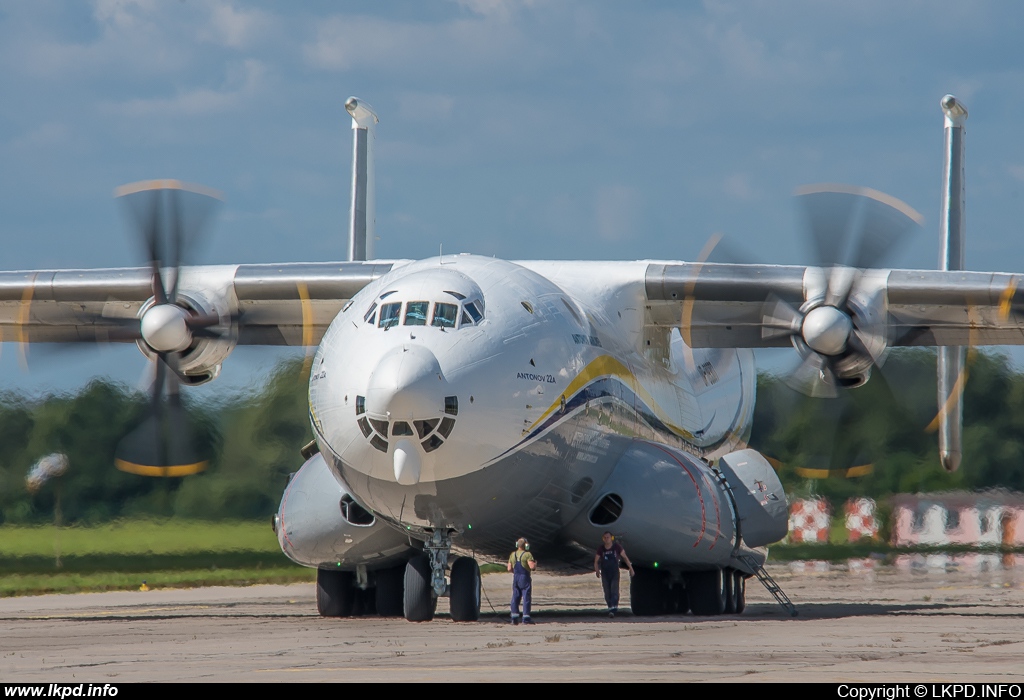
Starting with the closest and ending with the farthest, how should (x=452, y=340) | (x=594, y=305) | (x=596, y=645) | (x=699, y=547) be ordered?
1. (x=596, y=645)
2. (x=452, y=340)
3. (x=699, y=547)
4. (x=594, y=305)

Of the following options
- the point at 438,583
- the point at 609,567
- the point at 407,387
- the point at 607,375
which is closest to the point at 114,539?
the point at 438,583

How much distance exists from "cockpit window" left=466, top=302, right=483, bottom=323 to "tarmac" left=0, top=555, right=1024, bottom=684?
272 cm

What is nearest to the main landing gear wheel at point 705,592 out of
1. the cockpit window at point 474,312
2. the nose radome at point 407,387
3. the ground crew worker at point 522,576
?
the ground crew worker at point 522,576

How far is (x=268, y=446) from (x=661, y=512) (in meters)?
11.0

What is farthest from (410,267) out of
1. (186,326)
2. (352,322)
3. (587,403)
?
(186,326)

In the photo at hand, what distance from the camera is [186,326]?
1530 centimetres

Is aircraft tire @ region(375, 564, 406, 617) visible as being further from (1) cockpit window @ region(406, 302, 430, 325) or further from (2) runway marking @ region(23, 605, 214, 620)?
(1) cockpit window @ region(406, 302, 430, 325)

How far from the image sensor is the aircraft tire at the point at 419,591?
43.8 ft

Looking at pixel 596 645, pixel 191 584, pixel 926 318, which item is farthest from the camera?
pixel 191 584

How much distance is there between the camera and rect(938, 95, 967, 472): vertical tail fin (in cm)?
1836

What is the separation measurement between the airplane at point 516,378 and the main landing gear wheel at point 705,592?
3cm

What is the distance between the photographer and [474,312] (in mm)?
12523
